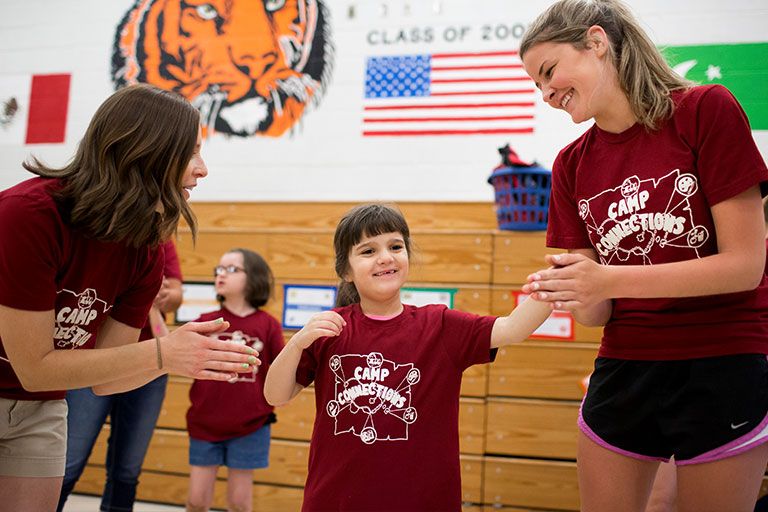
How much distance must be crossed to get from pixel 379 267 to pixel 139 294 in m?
0.71

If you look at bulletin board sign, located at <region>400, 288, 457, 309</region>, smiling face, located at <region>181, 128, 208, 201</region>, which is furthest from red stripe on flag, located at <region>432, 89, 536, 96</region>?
smiling face, located at <region>181, 128, 208, 201</region>

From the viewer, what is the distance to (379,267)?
213 centimetres

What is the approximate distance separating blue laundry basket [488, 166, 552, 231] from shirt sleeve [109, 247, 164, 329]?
2474mm

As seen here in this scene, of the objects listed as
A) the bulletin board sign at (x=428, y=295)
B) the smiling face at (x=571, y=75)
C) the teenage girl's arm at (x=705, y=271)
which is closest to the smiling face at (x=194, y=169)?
the smiling face at (x=571, y=75)

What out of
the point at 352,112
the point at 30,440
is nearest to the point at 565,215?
the point at 30,440

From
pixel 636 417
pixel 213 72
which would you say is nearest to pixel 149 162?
pixel 636 417

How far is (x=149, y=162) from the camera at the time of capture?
187cm

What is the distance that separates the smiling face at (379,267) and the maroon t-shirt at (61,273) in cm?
60

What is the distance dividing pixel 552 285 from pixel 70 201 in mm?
1212

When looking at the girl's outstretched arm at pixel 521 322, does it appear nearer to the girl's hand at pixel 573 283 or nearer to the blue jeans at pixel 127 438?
the girl's hand at pixel 573 283

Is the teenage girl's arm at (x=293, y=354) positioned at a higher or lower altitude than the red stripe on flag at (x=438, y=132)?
lower

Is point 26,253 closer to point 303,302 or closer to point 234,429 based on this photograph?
point 234,429

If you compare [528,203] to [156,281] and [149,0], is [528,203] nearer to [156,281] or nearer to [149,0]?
[156,281]

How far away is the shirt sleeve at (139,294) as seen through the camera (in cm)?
206
